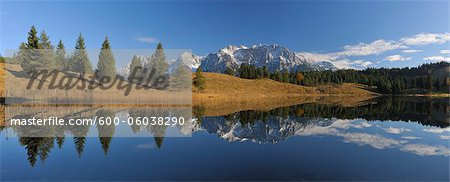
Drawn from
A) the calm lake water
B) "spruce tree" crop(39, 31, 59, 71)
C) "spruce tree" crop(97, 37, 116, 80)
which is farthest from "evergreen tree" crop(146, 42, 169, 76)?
the calm lake water

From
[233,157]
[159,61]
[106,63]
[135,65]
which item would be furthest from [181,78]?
[233,157]

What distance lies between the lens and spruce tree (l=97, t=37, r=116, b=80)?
98062 millimetres

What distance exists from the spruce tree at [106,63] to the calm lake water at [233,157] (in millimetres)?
70803

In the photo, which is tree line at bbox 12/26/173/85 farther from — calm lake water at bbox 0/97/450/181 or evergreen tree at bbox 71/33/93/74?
calm lake water at bbox 0/97/450/181

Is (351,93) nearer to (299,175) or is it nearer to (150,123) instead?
(150,123)

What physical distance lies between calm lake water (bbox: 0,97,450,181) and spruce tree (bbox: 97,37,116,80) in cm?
7080

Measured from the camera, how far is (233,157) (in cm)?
1984

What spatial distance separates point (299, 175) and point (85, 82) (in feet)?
282

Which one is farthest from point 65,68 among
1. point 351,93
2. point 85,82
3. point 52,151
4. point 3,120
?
point 351,93

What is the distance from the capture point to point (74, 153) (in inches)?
818

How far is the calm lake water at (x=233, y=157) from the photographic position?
15828 mm

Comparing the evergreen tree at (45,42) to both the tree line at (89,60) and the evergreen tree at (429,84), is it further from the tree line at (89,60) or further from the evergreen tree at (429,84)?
the evergreen tree at (429,84)

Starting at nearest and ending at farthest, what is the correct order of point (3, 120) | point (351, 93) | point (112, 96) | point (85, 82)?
point (3, 120) → point (112, 96) → point (85, 82) → point (351, 93)

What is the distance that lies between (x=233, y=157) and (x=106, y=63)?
89539 millimetres
